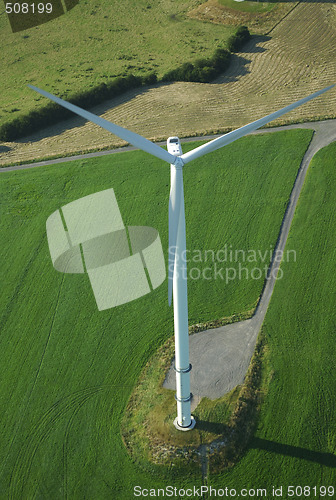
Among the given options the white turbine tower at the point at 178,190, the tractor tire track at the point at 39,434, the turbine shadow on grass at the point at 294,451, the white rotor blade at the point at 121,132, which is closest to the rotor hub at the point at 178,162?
the white turbine tower at the point at 178,190

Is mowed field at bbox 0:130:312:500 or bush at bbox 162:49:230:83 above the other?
bush at bbox 162:49:230:83

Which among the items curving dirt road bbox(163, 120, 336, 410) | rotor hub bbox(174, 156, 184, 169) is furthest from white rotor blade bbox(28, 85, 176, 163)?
curving dirt road bbox(163, 120, 336, 410)

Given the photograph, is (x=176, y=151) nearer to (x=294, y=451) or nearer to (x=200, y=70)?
(x=294, y=451)

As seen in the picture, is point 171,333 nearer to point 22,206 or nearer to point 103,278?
point 103,278

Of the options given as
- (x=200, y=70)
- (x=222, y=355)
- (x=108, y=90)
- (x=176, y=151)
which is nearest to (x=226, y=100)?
(x=200, y=70)

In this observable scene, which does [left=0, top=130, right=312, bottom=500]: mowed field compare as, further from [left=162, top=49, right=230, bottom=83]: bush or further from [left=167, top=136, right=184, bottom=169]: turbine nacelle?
[left=167, top=136, right=184, bottom=169]: turbine nacelle
